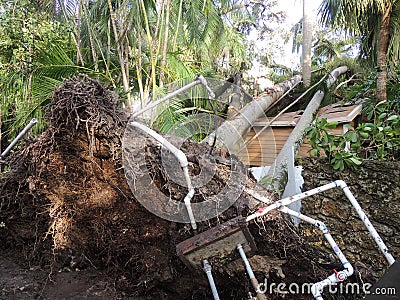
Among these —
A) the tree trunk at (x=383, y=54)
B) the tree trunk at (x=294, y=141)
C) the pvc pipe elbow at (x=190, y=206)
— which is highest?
the tree trunk at (x=383, y=54)

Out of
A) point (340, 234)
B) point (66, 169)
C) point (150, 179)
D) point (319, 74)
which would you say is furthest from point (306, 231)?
point (319, 74)

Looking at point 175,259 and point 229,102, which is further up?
point 229,102

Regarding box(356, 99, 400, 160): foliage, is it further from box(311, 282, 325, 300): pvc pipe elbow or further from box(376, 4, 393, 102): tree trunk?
box(311, 282, 325, 300): pvc pipe elbow

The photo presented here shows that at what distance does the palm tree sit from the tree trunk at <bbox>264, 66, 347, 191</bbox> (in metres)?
1.51

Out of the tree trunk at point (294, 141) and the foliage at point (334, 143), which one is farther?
the tree trunk at point (294, 141)

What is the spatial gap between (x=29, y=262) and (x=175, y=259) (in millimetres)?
1246

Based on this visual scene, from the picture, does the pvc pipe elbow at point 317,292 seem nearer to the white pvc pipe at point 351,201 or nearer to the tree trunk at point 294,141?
the white pvc pipe at point 351,201

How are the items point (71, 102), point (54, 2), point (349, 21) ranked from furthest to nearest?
point (349, 21) → point (54, 2) → point (71, 102)

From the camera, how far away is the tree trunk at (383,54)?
5.16 metres

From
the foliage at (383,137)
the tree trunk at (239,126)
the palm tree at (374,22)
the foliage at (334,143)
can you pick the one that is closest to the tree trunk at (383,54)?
the palm tree at (374,22)

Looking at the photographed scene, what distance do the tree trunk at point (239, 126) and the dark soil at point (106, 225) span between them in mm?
523

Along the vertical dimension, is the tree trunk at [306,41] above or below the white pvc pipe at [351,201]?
above

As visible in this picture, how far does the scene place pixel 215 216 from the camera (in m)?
2.07

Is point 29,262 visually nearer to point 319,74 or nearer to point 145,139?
point 145,139
